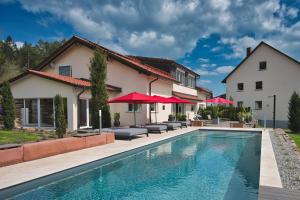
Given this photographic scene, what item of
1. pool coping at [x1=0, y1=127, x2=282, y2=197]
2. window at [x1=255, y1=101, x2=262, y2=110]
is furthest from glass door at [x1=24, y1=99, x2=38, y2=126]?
window at [x1=255, y1=101, x2=262, y2=110]

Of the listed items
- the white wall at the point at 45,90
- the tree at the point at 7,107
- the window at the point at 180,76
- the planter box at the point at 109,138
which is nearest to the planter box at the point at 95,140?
the planter box at the point at 109,138

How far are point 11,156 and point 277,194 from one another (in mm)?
8490

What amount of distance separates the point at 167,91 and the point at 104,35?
1011cm

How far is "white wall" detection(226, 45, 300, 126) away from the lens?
3619 cm

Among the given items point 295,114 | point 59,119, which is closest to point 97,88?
point 59,119

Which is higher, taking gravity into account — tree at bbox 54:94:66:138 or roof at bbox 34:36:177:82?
roof at bbox 34:36:177:82

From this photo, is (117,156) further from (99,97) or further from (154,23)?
(154,23)

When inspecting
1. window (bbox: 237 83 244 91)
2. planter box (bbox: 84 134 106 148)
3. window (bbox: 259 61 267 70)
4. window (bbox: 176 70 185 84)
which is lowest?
planter box (bbox: 84 134 106 148)

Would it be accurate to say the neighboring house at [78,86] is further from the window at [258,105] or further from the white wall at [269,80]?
the window at [258,105]

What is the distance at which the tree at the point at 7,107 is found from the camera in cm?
1778

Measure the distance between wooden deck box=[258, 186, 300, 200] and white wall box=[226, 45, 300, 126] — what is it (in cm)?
3113

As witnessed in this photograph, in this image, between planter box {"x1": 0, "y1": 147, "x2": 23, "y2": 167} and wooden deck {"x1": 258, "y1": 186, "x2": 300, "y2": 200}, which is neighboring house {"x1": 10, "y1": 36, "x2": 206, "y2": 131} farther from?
wooden deck {"x1": 258, "y1": 186, "x2": 300, "y2": 200}

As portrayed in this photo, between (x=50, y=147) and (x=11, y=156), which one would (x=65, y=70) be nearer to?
(x=50, y=147)

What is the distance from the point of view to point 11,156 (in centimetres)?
883
